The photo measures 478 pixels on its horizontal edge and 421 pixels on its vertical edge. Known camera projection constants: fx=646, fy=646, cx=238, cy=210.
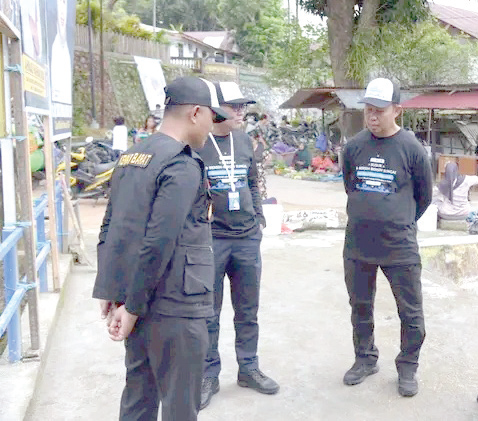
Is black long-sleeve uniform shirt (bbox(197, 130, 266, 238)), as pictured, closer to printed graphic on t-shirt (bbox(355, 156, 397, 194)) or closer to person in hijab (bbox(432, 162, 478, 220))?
printed graphic on t-shirt (bbox(355, 156, 397, 194))

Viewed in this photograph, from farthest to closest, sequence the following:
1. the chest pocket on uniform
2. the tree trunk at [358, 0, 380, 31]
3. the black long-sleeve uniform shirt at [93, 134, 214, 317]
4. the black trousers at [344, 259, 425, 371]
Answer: the tree trunk at [358, 0, 380, 31] → the black trousers at [344, 259, 425, 371] → the chest pocket on uniform → the black long-sleeve uniform shirt at [93, 134, 214, 317]

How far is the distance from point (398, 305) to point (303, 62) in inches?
753

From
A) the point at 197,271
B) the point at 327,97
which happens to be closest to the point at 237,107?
the point at 197,271

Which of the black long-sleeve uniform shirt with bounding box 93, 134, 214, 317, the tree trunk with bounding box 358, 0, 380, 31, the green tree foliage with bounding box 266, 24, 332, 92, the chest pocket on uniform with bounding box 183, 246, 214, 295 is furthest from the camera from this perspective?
the green tree foliage with bounding box 266, 24, 332, 92

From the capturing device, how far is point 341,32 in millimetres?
17203

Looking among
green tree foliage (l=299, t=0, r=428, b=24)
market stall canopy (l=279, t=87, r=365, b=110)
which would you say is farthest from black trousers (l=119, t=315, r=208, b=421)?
green tree foliage (l=299, t=0, r=428, b=24)

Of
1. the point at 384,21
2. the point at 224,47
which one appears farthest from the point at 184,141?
the point at 224,47

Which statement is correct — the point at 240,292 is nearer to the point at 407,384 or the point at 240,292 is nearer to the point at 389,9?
the point at 407,384

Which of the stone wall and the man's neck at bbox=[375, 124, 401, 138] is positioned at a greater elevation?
the stone wall

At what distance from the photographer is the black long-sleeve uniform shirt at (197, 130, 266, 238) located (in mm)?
3498

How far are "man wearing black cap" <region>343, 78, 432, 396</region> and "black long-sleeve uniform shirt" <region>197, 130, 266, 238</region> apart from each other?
2.01 ft

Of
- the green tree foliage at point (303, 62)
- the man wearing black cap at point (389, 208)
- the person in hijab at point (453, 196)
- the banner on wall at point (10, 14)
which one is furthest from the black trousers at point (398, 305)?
the green tree foliage at point (303, 62)

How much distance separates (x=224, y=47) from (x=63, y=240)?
132 feet

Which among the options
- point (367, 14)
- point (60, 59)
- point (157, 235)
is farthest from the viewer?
point (367, 14)
